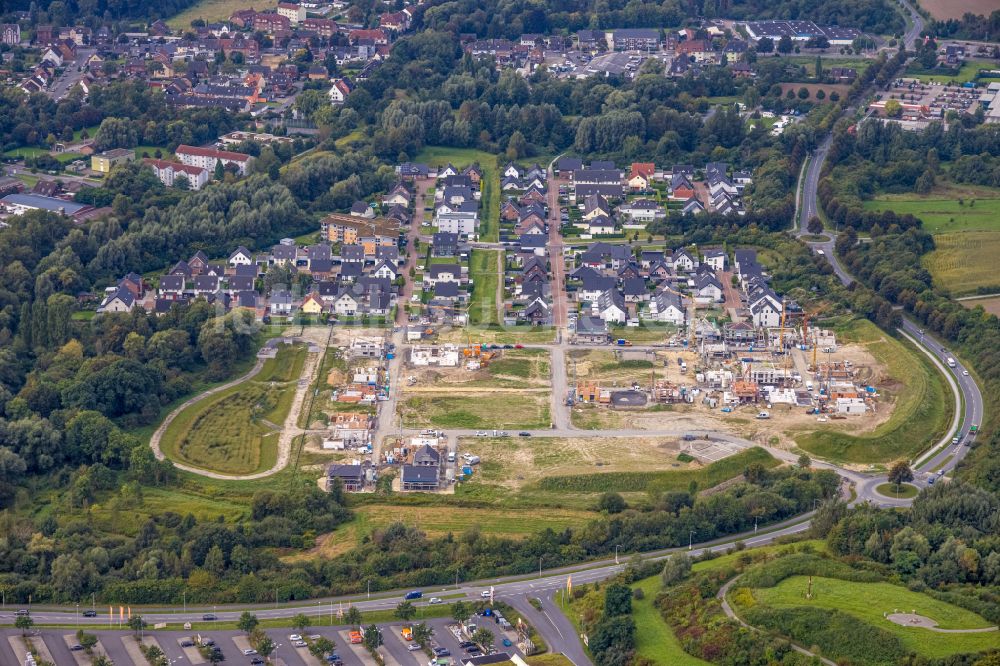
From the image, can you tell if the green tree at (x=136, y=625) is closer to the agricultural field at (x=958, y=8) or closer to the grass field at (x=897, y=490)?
the grass field at (x=897, y=490)

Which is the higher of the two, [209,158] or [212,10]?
[212,10]

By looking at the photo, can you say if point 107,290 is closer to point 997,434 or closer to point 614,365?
point 614,365

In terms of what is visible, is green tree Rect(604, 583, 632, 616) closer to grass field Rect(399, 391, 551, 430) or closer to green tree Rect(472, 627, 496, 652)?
green tree Rect(472, 627, 496, 652)

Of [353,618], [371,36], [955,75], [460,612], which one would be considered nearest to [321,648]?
[353,618]

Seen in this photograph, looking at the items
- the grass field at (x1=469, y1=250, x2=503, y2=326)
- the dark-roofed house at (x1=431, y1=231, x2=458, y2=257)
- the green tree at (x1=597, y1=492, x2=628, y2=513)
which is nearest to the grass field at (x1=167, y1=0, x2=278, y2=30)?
the dark-roofed house at (x1=431, y1=231, x2=458, y2=257)

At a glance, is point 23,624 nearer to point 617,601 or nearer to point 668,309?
point 617,601

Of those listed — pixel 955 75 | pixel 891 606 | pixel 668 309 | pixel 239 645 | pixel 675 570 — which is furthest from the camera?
pixel 955 75

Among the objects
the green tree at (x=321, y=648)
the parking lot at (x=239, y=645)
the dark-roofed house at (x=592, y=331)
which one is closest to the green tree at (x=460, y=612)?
the parking lot at (x=239, y=645)

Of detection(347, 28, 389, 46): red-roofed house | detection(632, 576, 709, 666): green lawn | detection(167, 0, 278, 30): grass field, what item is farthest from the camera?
detection(167, 0, 278, 30): grass field
